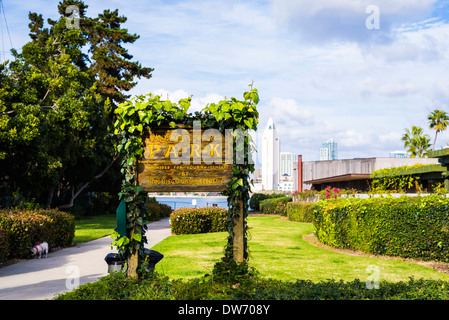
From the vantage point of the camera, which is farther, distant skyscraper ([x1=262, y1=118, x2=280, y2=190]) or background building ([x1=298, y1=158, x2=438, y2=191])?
distant skyscraper ([x1=262, y1=118, x2=280, y2=190])

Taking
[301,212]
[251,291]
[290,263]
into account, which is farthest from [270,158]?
[251,291]

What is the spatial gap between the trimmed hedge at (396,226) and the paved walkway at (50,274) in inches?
290

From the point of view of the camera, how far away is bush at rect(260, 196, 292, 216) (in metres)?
33.8

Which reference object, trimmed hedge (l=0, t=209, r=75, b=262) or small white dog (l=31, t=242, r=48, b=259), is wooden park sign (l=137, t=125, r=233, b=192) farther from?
small white dog (l=31, t=242, r=48, b=259)

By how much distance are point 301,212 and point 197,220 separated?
8.77 m

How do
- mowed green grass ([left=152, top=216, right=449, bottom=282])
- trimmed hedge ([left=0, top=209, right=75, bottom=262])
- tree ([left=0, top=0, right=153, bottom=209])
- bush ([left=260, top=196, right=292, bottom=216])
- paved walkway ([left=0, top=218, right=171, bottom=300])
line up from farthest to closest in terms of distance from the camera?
bush ([left=260, top=196, right=292, bottom=216]) → tree ([left=0, top=0, right=153, bottom=209]) → trimmed hedge ([left=0, top=209, right=75, bottom=262]) → mowed green grass ([left=152, top=216, right=449, bottom=282]) → paved walkway ([left=0, top=218, right=171, bottom=300])

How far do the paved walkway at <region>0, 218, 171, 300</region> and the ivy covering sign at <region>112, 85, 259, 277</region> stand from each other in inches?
52.0

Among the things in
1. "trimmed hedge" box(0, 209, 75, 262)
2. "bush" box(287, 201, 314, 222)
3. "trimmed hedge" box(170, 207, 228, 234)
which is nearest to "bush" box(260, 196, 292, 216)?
"bush" box(287, 201, 314, 222)

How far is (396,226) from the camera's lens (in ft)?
36.3

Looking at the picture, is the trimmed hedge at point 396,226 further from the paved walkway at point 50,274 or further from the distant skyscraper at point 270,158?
the distant skyscraper at point 270,158

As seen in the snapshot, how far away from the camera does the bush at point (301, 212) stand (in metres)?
24.7

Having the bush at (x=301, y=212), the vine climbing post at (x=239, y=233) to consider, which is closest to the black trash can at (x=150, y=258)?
the vine climbing post at (x=239, y=233)
